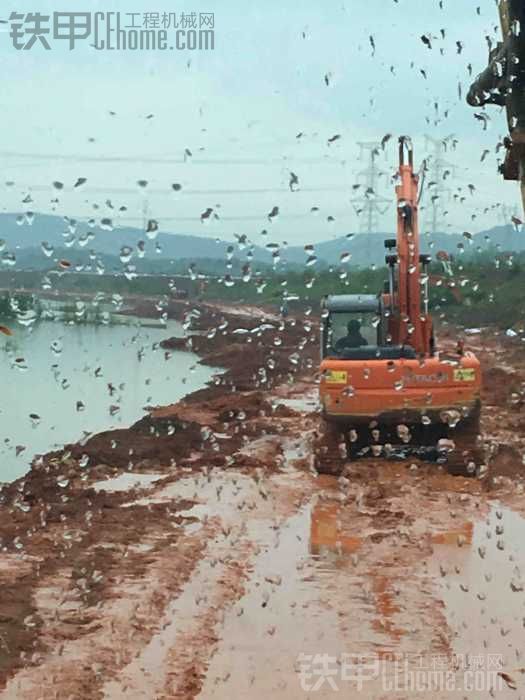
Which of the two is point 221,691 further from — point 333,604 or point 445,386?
point 445,386

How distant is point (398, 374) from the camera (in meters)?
11.1

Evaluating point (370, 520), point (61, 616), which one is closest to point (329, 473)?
point (370, 520)

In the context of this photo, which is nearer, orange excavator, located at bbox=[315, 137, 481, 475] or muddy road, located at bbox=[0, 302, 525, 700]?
muddy road, located at bbox=[0, 302, 525, 700]

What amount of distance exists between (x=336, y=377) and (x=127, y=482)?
3.01 m

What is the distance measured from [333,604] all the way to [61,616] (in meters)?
1.88

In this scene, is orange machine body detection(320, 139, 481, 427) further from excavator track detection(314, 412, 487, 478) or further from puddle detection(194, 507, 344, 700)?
puddle detection(194, 507, 344, 700)

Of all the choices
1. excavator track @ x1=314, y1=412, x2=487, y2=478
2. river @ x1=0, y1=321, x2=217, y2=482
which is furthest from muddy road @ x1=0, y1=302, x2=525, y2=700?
river @ x1=0, y1=321, x2=217, y2=482

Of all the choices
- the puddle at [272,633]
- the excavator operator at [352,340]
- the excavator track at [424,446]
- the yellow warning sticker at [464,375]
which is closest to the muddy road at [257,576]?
the puddle at [272,633]

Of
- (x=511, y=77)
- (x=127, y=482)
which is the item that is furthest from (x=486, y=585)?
(x=127, y=482)

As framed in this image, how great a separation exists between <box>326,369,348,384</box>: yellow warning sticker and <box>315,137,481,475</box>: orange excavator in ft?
0.04

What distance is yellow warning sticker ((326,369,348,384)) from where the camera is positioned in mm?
11180

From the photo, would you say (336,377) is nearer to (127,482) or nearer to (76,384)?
(127,482)

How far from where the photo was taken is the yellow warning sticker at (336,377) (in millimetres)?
11180

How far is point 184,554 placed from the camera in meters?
8.48
